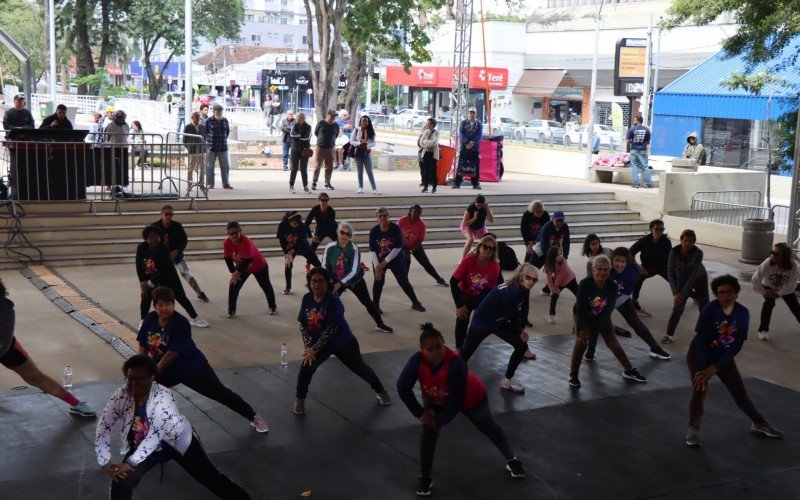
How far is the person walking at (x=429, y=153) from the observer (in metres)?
21.7

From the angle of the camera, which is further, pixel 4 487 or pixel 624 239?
pixel 624 239

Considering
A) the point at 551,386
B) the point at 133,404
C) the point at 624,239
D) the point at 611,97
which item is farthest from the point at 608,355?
the point at 611,97

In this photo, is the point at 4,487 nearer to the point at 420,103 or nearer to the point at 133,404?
the point at 133,404

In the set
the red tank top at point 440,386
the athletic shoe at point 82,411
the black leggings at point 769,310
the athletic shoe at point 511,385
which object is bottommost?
the athletic shoe at point 511,385

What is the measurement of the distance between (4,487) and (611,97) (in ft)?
163

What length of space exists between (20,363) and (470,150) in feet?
53.6

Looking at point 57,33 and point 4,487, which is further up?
point 57,33

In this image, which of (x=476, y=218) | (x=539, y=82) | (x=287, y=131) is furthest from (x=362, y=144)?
(x=539, y=82)

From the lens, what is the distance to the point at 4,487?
22.6ft

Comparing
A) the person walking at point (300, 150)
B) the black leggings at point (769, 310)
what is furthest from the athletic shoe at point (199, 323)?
the person walking at point (300, 150)

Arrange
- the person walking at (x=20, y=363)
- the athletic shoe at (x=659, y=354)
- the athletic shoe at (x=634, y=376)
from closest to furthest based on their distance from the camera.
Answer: the person walking at (x=20, y=363)
the athletic shoe at (x=634, y=376)
the athletic shoe at (x=659, y=354)

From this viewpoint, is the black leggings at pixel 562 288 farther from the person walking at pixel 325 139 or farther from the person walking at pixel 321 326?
the person walking at pixel 325 139

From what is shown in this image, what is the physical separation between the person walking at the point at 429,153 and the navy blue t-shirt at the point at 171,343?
14760mm

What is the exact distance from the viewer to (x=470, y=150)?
2327cm
